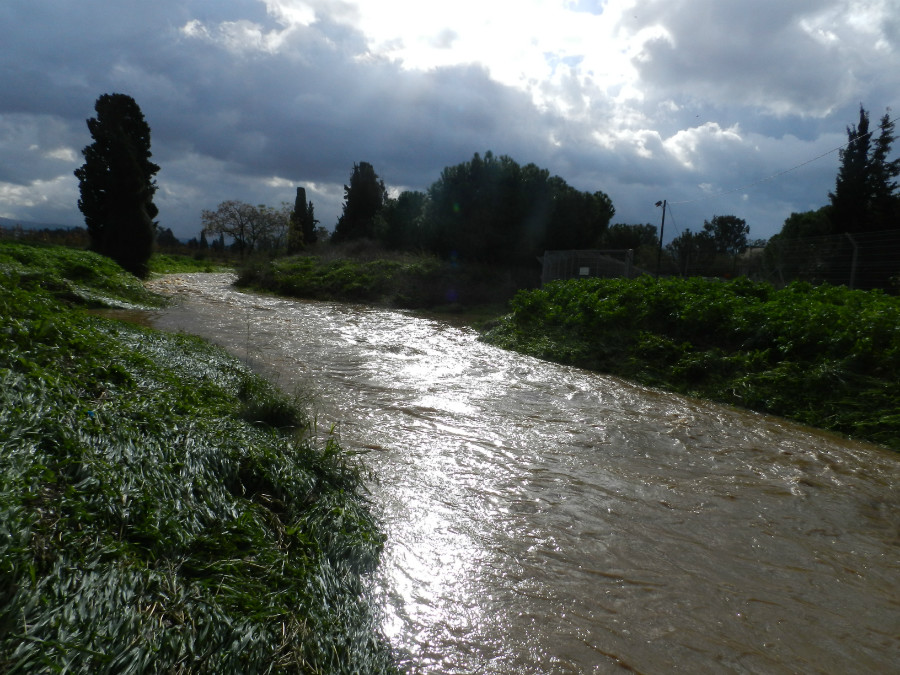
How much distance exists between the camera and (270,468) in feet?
11.7

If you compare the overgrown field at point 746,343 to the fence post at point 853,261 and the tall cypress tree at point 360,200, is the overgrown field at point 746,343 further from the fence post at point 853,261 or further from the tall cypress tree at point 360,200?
the tall cypress tree at point 360,200

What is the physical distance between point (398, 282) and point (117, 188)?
13.3 m

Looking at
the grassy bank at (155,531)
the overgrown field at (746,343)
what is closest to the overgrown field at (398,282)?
the overgrown field at (746,343)

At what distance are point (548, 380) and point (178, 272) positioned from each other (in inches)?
1187

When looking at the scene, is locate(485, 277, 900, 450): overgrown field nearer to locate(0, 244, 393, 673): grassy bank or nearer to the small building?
the small building

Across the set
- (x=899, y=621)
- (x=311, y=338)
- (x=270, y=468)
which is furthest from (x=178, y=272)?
(x=899, y=621)

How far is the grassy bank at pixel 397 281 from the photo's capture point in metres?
21.7

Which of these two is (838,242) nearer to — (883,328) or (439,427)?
(883,328)

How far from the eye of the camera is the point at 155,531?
8.05ft

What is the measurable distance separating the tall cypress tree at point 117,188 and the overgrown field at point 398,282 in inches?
183

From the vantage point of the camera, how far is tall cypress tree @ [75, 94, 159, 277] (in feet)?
82.5

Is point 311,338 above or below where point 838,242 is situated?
below

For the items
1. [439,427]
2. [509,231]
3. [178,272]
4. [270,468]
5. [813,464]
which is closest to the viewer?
[270,468]

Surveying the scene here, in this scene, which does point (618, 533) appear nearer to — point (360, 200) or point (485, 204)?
point (485, 204)
